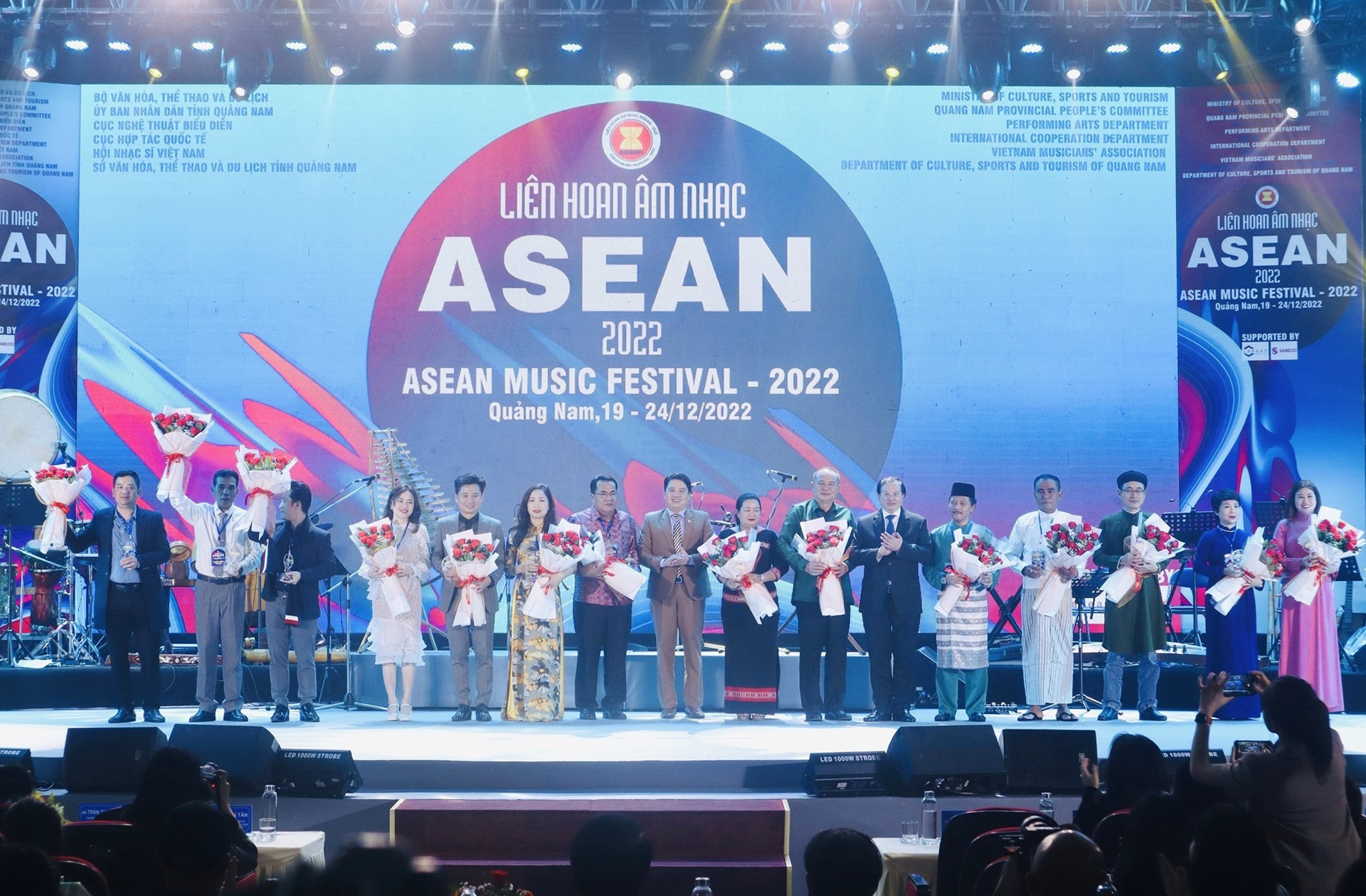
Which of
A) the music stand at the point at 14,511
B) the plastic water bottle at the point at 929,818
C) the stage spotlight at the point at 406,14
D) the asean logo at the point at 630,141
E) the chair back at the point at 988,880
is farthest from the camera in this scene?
the asean logo at the point at 630,141

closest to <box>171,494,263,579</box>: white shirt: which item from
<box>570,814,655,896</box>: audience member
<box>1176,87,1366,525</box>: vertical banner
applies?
<box>570,814,655,896</box>: audience member

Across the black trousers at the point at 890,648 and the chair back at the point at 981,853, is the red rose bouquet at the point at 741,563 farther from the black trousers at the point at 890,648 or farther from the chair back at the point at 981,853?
the chair back at the point at 981,853

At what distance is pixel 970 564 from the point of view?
26.2 ft

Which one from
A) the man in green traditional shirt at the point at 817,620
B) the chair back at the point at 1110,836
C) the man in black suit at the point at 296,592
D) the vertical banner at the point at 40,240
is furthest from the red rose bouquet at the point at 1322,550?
the vertical banner at the point at 40,240

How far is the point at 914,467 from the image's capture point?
9.84 meters

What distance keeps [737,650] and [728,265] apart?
9.69ft

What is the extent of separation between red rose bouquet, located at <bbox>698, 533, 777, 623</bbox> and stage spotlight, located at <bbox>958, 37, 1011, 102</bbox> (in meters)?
3.49

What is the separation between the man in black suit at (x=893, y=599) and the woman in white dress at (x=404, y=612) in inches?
103

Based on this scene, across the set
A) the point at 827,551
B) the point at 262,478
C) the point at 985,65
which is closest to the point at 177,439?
the point at 262,478

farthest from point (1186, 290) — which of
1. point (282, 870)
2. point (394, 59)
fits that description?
point (282, 870)

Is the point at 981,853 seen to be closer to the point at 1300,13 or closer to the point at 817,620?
the point at 817,620

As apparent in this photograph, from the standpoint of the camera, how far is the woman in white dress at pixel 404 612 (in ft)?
26.6

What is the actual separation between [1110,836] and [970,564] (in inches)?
168

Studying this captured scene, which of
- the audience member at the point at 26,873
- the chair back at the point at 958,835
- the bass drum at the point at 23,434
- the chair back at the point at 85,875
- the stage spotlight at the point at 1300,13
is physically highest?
the stage spotlight at the point at 1300,13
